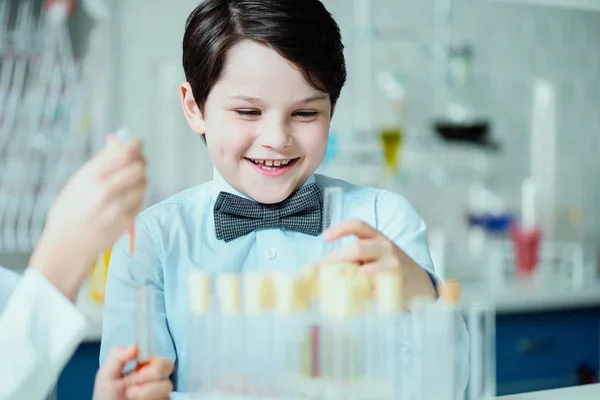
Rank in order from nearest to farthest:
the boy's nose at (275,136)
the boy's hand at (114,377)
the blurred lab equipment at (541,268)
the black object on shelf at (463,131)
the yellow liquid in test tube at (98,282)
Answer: the boy's hand at (114,377), the boy's nose at (275,136), the yellow liquid in test tube at (98,282), the blurred lab equipment at (541,268), the black object on shelf at (463,131)

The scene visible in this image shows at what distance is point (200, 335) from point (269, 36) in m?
0.50

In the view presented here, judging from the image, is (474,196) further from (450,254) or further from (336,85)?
(336,85)

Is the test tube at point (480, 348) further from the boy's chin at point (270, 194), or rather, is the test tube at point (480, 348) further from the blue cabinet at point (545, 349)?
the blue cabinet at point (545, 349)

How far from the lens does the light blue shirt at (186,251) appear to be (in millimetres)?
1227

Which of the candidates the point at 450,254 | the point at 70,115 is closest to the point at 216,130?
the point at 70,115

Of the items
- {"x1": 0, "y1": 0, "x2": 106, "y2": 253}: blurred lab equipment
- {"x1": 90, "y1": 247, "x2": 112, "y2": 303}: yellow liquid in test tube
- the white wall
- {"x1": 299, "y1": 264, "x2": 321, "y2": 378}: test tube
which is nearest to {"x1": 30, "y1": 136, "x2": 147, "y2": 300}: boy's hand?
{"x1": 299, "y1": 264, "x2": 321, "y2": 378}: test tube

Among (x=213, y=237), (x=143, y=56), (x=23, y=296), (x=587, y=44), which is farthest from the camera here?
(x=587, y=44)

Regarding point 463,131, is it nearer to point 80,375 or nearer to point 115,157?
point 80,375

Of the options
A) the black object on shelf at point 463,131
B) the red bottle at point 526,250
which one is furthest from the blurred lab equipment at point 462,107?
the red bottle at point 526,250

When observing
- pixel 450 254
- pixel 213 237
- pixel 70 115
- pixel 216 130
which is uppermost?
pixel 70 115

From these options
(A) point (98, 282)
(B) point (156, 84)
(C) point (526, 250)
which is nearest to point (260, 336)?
(A) point (98, 282)

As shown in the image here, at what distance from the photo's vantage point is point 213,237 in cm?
136

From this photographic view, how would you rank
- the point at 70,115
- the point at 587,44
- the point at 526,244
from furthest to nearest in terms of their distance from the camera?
the point at 587,44
the point at 526,244
the point at 70,115

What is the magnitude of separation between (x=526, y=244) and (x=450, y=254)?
0.34 metres
